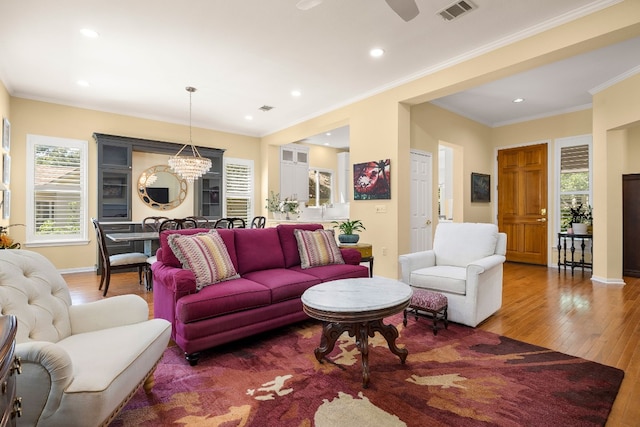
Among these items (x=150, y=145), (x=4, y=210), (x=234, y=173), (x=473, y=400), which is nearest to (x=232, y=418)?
(x=473, y=400)

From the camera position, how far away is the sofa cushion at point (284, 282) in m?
2.80

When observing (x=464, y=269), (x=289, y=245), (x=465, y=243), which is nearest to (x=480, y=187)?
(x=465, y=243)

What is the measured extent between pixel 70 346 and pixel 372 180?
421cm

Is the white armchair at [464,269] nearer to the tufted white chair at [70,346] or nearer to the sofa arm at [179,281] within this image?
the sofa arm at [179,281]

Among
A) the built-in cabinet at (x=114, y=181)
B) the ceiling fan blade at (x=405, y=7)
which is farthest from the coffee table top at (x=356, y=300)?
the built-in cabinet at (x=114, y=181)

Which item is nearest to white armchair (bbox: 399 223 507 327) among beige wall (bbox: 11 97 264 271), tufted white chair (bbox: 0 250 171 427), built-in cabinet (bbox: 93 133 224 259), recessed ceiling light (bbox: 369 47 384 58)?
recessed ceiling light (bbox: 369 47 384 58)

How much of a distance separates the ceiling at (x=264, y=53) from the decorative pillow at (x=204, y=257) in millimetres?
2159

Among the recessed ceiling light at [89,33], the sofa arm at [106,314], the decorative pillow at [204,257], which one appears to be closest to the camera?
the sofa arm at [106,314]

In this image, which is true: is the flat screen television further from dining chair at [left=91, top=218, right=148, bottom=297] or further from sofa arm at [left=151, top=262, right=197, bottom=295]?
sofa arm at [left=151, top=262, right=197, bottom=295]

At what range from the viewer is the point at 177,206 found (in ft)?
22.7

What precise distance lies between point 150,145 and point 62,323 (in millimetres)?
5238

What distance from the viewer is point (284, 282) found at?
2.89m

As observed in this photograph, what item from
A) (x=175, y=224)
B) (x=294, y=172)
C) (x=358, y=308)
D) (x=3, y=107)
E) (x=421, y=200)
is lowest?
(x=358, y=308)

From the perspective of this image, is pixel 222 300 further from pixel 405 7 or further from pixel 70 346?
pixel 405 7
